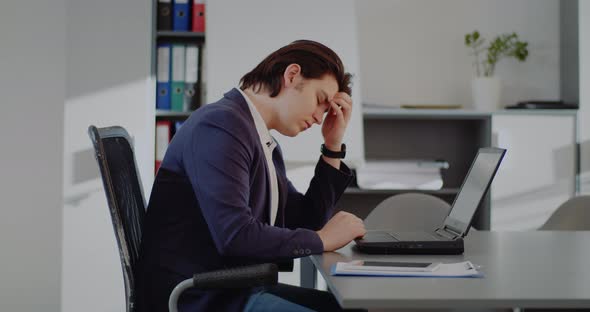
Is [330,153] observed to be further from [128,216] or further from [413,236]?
[128,216]

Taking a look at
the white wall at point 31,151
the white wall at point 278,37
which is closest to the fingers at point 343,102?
the white wall at point 278,37

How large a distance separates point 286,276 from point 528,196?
4.34ft

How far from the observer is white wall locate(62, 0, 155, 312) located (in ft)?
12.2

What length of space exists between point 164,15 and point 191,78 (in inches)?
13.7

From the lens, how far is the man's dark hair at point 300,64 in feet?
6.35

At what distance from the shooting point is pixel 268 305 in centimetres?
158

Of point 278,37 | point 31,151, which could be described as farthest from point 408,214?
point 31,151

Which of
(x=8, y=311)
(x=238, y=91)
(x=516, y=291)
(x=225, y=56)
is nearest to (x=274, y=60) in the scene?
(x=238, y=91)

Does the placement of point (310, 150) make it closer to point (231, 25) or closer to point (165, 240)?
point (231, 25)

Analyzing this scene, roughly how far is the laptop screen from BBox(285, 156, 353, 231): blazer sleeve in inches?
13.0

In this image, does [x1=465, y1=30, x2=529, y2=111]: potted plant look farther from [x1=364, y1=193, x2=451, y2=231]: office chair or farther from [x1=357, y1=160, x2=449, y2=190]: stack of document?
[x1=364, y1=193, x2=451, y2=231]: office chair

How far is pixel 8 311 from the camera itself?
14.1 ft

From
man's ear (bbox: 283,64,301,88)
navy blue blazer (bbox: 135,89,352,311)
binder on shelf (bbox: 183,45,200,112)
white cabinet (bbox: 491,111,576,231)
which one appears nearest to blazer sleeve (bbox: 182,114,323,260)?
navy blue blazer (bbox: 135,89,352,311)

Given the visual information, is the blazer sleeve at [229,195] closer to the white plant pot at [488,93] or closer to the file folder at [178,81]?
the file folder at [178,81]
